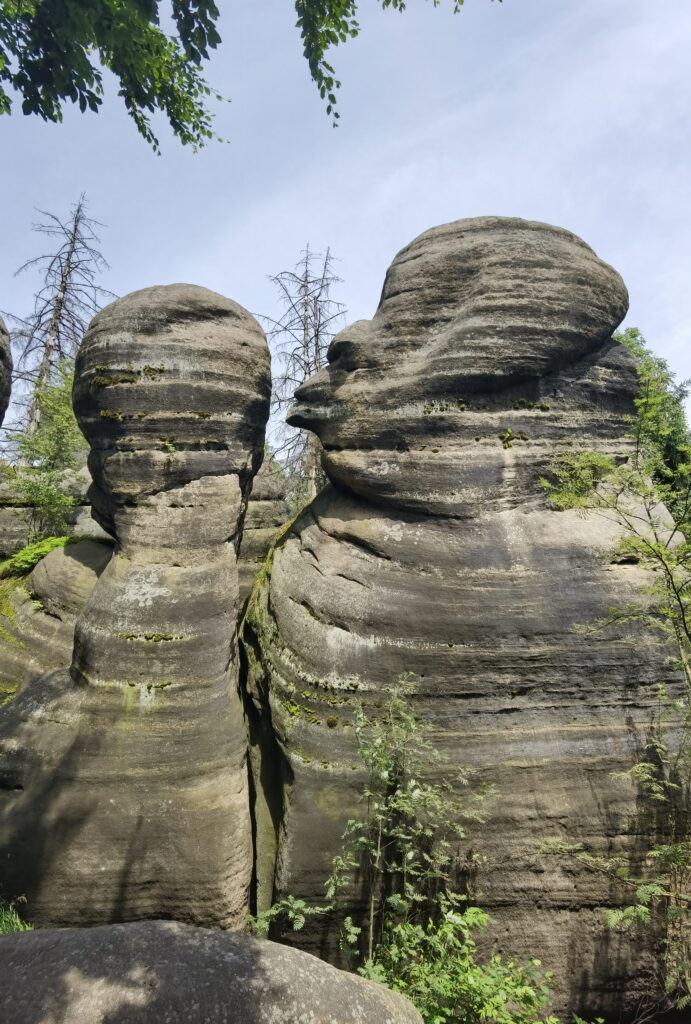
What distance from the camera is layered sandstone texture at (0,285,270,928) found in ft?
16.9

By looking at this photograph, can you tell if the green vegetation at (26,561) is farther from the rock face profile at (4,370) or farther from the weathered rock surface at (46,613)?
the rock face profile at (4,370)

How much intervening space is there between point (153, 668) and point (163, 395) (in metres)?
3.00

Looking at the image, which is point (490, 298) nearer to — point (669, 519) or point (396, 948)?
point (669, 519)

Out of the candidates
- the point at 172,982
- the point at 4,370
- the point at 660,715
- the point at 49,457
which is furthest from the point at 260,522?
the point at 172,982

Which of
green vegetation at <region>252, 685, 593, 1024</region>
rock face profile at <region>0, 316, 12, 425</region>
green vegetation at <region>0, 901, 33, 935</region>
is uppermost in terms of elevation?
rock face profile at <region>0, 316, 12, 425</region>

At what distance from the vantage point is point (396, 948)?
4.54 metres

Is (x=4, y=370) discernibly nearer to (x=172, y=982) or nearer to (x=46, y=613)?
(x=46, y=613)

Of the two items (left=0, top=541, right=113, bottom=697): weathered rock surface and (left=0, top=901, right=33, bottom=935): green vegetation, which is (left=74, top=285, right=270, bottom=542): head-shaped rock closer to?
(left=0, top=541, right=113, bottom=697): weathered rock surface

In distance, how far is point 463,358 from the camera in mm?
6582

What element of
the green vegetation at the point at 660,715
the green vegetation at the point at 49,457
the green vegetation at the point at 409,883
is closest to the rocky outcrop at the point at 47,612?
the green vegetation at the point at 49,457

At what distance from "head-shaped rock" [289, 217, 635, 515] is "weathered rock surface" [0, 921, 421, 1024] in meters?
4.13

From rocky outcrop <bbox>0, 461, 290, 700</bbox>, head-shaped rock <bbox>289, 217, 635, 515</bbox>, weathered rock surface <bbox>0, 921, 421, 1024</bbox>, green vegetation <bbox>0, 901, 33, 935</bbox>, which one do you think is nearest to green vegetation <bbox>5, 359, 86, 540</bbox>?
rocky outcrop <bbox>0, 461, 290, 700</bbox>

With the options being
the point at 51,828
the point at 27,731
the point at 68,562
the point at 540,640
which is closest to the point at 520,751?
the point at 540,640

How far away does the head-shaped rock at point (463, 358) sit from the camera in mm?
6535
